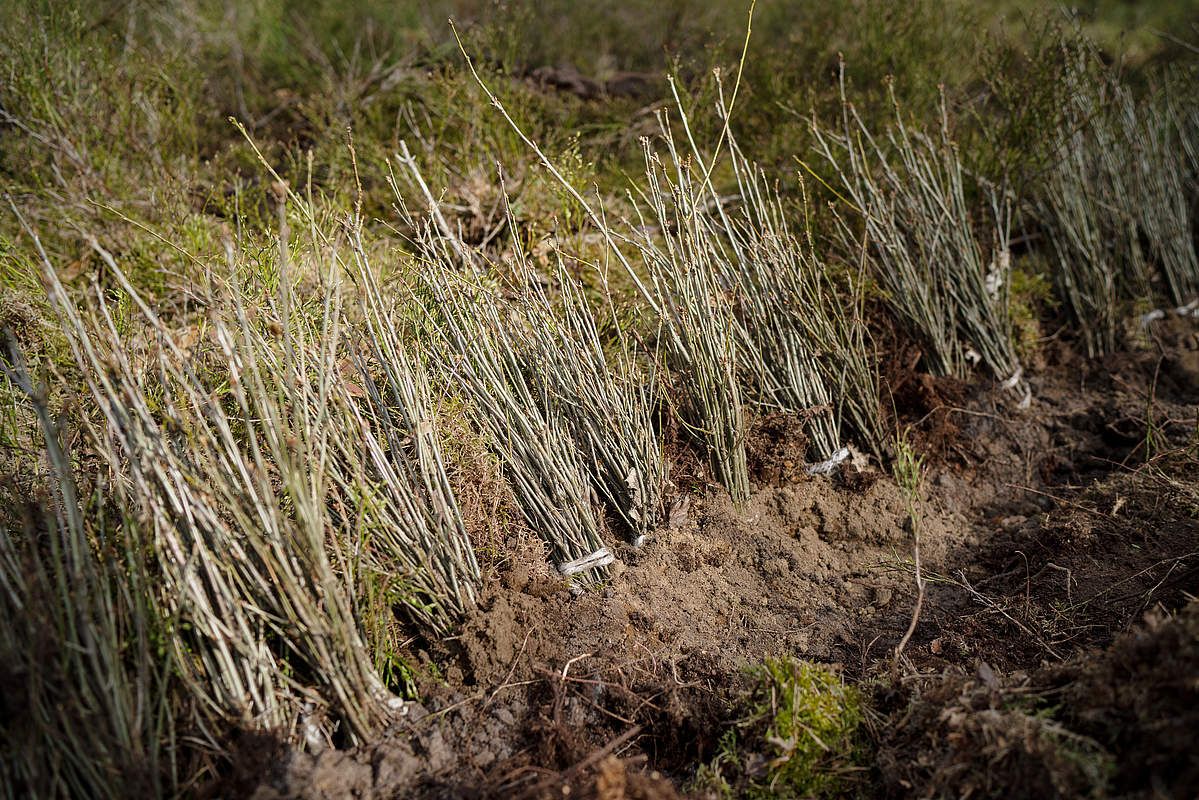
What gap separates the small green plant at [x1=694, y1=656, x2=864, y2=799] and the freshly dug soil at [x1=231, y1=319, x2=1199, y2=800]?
53 mm

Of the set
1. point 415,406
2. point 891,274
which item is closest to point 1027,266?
point 891,274

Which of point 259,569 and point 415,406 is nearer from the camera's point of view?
point 259,569

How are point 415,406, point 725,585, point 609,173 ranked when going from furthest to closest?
point 609,173
point 725,585
point 415,406

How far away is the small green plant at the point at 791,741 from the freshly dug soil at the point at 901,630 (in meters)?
0.05

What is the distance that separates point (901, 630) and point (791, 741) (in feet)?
2.02

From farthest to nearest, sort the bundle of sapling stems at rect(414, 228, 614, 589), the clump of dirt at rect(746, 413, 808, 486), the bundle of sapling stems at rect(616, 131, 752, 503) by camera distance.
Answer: the clump of dirt at rect(746, 413, 808, 486), the bundle of sapling stems at rect(616, 131, 752, 503), the bundle of sapling stems at rect(414, 228, 614, 589)

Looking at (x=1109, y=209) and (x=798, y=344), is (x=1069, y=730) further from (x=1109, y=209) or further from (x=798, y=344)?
(x=1109, y=209)

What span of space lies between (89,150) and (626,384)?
2.85 meters

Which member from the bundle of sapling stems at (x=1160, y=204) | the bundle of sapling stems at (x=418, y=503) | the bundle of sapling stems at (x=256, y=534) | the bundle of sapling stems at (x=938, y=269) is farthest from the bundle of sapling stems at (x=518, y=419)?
the bundle of sapling stems at (x=1160, y=204)

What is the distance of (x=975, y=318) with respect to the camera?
270cm

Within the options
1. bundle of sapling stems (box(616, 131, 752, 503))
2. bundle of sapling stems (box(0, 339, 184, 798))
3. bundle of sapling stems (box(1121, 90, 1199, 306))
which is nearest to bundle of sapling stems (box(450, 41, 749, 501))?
bundle of sapling stems (box(616, 131, 752, 503))

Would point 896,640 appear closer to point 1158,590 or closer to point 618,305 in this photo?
point 1158,590

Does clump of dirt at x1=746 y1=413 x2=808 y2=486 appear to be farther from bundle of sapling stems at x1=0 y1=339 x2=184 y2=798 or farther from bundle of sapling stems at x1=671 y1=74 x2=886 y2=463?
bundle of sapling stems at x1=0 y1=339 x2=184 y2=798

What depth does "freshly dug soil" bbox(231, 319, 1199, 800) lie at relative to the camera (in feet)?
4.24
